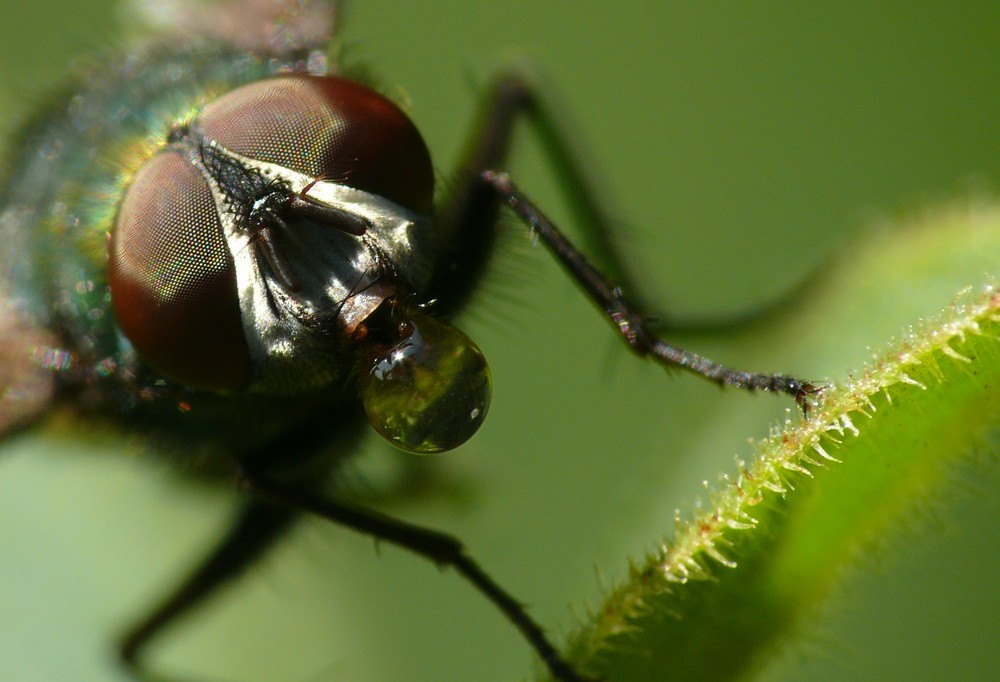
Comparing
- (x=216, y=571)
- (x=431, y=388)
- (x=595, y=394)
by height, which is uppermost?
(x=431, y=388)

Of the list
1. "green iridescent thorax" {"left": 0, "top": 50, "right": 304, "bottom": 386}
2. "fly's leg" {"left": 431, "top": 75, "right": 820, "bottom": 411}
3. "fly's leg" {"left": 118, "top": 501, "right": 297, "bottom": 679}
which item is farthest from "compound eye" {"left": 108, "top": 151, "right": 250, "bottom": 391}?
"fly's leg" {"left": 118, "top": 501, "right": 297, "bottom": 679}

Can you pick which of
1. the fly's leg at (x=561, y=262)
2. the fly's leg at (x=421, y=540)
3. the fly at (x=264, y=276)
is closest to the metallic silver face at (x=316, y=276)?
the fly at (x=264, y=276)

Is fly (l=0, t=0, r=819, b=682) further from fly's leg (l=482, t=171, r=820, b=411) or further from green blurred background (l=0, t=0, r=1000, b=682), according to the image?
green blurred background (l=0, t=0, r=1000, b=682)

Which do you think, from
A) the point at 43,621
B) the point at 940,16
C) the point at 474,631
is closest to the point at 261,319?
the point at 474,631

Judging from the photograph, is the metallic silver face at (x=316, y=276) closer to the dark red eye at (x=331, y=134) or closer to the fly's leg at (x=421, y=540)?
the dark red eye at (x=331, y=134)

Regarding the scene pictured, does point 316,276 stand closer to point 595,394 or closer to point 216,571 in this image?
point 216,571

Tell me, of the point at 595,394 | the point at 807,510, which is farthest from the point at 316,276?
the point at 595,394
